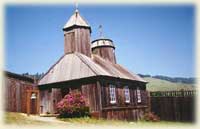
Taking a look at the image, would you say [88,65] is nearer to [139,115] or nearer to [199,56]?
[139,115]

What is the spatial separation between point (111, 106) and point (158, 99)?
25.4 feet

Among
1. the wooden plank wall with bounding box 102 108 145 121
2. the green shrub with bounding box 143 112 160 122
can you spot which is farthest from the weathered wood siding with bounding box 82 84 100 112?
the green shrub with bounding box 143 112 160 122

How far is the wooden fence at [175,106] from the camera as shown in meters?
26.2

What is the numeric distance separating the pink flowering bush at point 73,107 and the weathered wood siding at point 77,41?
552 cm

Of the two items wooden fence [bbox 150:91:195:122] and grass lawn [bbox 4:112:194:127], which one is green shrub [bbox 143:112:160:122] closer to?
wooden fence [bbox 150:91:195:122]

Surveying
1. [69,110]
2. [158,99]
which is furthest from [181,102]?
[69,110]

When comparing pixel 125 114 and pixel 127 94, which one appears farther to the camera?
pixel 127 94

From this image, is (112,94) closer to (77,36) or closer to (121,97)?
(121,97)

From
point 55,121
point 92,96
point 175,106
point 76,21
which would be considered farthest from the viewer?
point 175,106

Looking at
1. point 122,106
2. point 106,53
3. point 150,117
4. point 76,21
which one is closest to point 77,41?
point 76,21

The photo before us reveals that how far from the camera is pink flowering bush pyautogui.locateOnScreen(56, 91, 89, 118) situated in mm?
19469

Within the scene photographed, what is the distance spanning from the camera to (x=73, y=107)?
19531 mm

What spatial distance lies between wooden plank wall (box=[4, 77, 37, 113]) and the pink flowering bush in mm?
3708

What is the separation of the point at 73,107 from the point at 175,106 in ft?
36.5
